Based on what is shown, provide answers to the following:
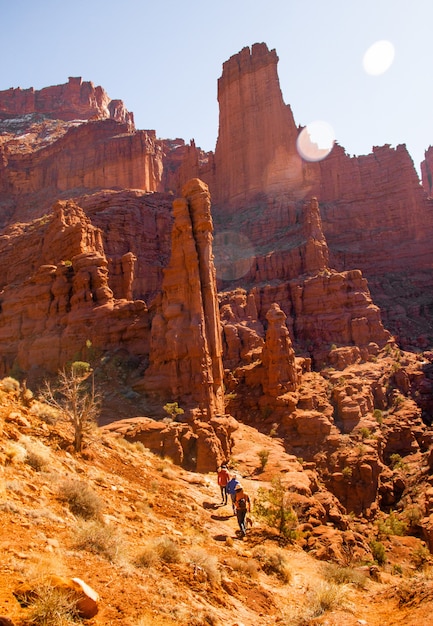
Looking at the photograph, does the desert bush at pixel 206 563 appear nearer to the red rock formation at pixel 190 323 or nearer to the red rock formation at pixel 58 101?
the red rock formation at pixel 190 323

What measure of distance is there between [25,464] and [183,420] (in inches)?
607

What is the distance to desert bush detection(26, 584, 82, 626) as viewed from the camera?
20.1 ft

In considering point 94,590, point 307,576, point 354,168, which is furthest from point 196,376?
point 354,168

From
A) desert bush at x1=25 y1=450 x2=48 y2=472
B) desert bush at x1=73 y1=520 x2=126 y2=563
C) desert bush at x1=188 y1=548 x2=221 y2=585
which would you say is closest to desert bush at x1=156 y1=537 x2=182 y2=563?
desert bush at x1=188 y1=548 x2=221 y2=585

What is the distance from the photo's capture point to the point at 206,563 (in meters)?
10.6

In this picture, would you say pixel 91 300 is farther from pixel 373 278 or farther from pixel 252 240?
pixel 373 278

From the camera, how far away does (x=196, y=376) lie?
2908 centimetres

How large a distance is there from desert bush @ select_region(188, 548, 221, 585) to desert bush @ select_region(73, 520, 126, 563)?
171 centimetres

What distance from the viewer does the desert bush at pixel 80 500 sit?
10.8 meters

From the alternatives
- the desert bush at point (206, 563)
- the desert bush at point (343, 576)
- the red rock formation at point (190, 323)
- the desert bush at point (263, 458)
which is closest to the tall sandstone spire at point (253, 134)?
the red rock formation at point (190, 323)

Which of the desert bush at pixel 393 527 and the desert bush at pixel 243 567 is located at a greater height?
the desert bush at pixel 243 567

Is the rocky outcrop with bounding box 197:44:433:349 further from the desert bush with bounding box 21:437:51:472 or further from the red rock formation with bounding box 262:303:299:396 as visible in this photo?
the desert bush with bounding box 21:437:51:472

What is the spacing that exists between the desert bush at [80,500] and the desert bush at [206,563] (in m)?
2.20

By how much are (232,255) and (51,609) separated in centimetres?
7118
